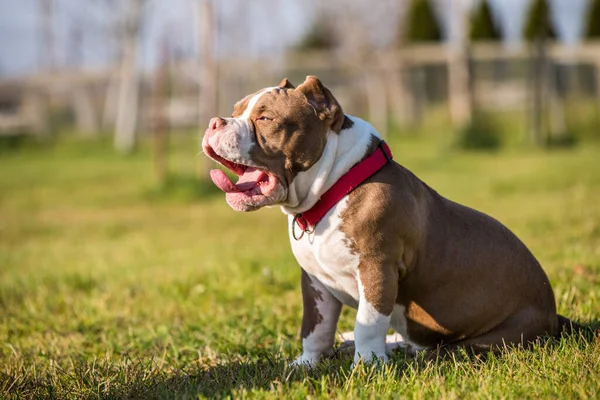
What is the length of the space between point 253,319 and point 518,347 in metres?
1.82

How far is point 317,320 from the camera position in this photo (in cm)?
366

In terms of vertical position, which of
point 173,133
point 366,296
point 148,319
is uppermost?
point 366,296

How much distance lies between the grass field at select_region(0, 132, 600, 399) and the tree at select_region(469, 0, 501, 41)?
14557 mm

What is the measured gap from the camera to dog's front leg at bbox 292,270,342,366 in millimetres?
3645

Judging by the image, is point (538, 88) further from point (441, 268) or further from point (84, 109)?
point (84, 109)

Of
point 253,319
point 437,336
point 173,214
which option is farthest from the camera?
point 173,214

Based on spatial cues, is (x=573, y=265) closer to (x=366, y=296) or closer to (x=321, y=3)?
(x=366, y=296)

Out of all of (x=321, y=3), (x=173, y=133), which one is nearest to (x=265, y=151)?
(x=173, y=133)

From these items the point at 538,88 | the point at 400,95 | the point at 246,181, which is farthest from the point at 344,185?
the point at 400,95

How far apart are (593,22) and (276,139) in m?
→ 26.5

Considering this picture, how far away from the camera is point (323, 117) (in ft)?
10.9

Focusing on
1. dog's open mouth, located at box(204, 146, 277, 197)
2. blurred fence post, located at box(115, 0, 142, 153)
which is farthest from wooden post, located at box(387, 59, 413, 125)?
dog's open mouth, located at box(204, 146, 277, 197)

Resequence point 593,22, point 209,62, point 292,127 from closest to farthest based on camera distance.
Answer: point 292,127 → point 209,62 → point 593,22

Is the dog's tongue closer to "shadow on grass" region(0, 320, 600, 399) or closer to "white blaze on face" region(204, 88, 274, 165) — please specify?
"white blaze on face" region(204, 88, 274, 165)
